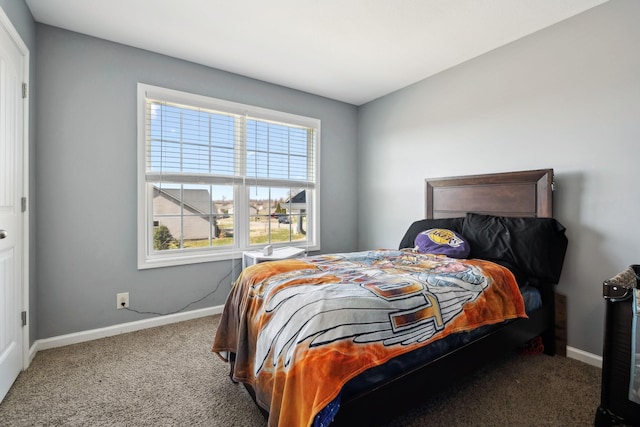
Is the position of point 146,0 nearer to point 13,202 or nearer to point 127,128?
point 127,128

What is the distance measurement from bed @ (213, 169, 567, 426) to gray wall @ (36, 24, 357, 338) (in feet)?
4.35

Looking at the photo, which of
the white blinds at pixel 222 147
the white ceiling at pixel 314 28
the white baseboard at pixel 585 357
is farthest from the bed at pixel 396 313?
the white blinds at pixel 222 147

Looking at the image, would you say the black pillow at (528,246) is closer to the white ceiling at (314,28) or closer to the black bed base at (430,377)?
the black bed base at (430,377)

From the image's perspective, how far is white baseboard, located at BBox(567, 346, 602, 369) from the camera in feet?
6.74

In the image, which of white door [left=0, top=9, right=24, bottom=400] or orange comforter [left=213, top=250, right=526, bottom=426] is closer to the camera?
orange comforter [left=213, top=250, right=526, bottom=426]

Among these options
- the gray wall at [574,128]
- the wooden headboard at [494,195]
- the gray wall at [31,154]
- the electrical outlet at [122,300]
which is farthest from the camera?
the electrical outlet at [122,300]

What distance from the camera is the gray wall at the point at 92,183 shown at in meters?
2.27

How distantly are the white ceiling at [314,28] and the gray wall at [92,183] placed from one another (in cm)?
17

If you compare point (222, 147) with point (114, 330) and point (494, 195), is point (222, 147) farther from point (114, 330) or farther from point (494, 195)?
point (494, 195)

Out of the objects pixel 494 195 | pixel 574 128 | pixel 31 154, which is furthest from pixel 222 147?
pixel 574 128

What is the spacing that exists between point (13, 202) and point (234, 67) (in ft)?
6.76

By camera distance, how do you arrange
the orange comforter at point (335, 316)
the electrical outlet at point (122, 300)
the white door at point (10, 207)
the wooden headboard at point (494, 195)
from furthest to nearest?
the electrical outlet at point (122, 300), the wooden headboard at point (494, 195), the white door at point (10, 207), the orange comforter at point (335, 316)

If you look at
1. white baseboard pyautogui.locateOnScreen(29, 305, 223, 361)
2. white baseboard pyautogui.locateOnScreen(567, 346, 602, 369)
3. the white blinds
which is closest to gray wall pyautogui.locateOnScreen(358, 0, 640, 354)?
white baseboard pyautogui.locateOnScreen(567, 346, 602, 369)

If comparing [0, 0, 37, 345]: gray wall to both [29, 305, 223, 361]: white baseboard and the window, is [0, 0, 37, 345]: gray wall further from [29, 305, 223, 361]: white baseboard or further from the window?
the window
